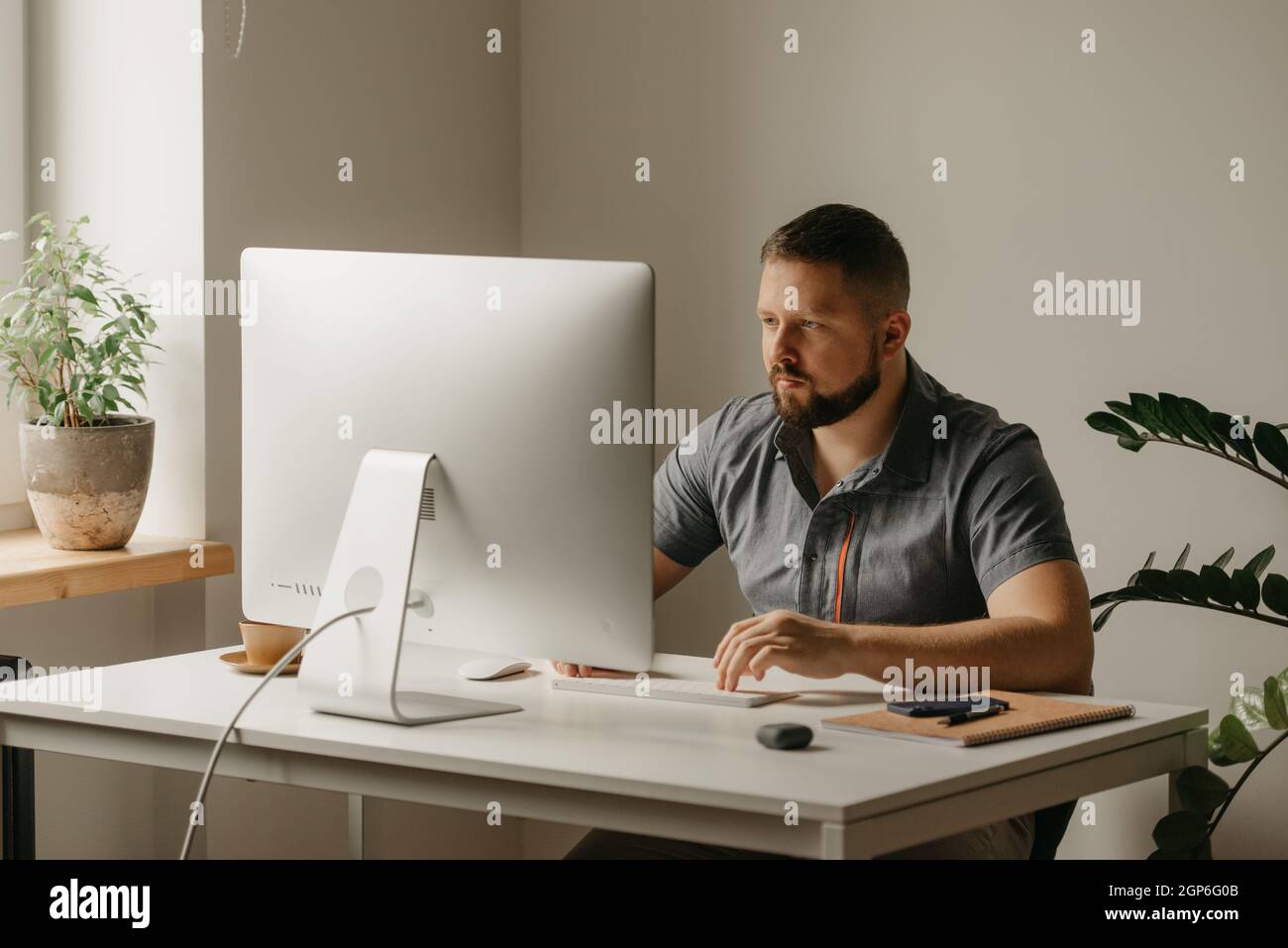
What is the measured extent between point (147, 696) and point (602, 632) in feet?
1.86

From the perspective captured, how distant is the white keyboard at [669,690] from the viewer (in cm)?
176

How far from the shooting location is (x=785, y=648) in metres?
1.70

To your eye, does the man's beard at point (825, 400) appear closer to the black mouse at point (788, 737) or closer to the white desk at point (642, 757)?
the white desk at point (642, 757)

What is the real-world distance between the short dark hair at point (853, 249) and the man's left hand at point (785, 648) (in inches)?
24.5

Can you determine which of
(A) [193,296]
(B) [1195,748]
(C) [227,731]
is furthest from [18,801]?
(B) [1195,748]

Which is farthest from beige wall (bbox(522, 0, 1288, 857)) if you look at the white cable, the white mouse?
the white cable

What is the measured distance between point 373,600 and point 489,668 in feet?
0.95

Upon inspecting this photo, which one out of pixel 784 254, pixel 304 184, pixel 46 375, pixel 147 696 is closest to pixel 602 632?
pixel 147 696

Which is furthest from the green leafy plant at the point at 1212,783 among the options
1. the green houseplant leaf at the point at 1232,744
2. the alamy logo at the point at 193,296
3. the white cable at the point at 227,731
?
the alamy logo at the point at 193,296

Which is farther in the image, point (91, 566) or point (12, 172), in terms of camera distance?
point (12, 172)

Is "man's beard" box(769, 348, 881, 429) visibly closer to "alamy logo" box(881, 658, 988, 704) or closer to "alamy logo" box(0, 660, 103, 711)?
"alamy logo" box(881, 658, 988, 704)
